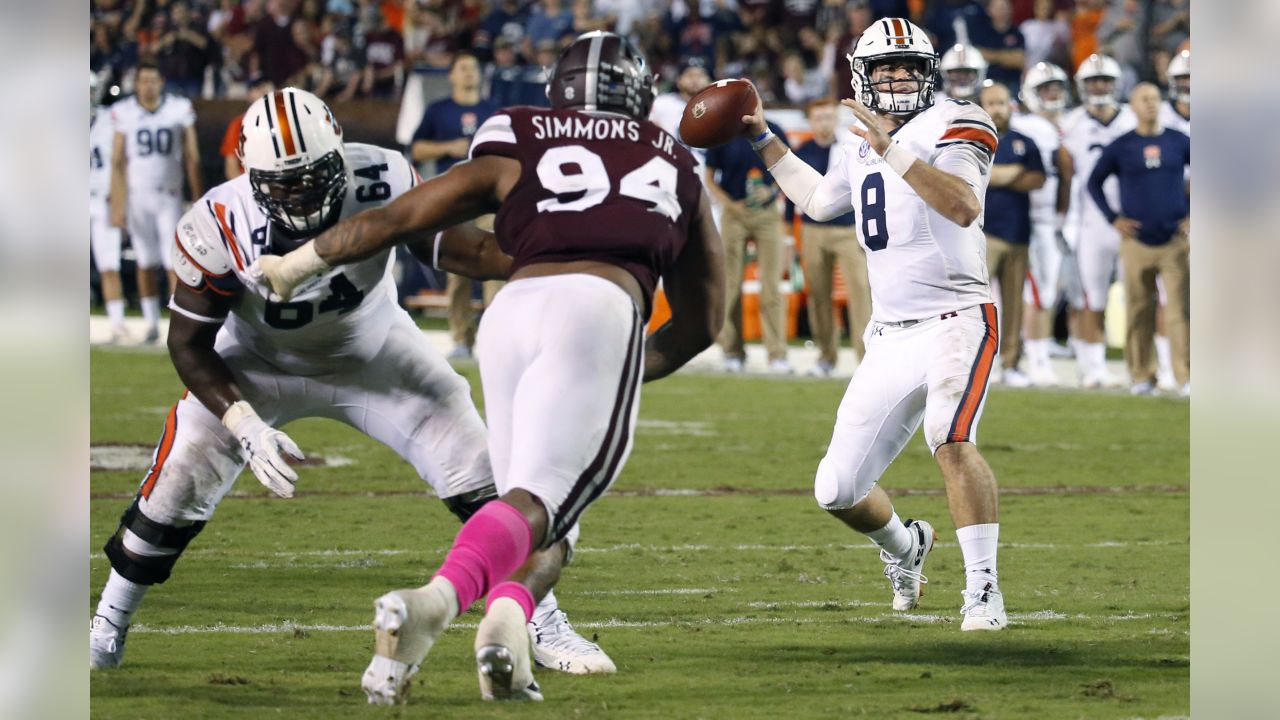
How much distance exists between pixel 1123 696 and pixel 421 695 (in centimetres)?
164

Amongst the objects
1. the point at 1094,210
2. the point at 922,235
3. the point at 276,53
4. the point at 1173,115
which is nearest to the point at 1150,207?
the point at 1094,210

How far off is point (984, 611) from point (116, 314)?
1051 centimetres

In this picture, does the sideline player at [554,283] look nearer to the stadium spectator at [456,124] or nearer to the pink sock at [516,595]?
the pink sock at [516,595]

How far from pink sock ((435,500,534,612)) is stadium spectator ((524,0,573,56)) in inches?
537

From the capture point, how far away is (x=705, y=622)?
5.19m

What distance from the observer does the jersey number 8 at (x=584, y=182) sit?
4.04 meters

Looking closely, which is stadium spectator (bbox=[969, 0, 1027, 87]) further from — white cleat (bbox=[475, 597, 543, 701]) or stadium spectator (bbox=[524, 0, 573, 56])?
white cleat (bbox=[475, 597, 543, 701])

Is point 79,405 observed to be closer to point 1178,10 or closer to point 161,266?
point 161,266

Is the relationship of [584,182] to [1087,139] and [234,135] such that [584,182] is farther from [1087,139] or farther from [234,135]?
[234,135]

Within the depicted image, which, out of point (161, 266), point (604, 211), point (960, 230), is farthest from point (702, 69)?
point (604, 211)

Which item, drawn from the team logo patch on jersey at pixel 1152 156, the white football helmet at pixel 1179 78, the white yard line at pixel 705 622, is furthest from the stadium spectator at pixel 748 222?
the white yard line at pixel 705 622

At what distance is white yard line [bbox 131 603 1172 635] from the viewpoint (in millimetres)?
5016

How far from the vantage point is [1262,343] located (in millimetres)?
2072

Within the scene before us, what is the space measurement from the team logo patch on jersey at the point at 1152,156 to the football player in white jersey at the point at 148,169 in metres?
7.19
